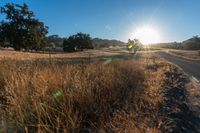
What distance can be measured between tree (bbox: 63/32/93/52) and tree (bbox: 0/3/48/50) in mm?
30099

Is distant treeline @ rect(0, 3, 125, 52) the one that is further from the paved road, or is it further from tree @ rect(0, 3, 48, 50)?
the paved road

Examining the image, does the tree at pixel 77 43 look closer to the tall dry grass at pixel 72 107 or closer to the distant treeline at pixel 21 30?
the distant treeline at pixel 21 30

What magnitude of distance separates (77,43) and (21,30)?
3322cm

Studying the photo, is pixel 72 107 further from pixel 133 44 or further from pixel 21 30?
pixel 133 44

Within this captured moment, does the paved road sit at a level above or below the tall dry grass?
below

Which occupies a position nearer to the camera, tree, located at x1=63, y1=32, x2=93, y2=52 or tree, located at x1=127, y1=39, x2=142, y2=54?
tree, located at x1=127, y1=39, x2=142, y2=54

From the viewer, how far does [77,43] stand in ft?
231

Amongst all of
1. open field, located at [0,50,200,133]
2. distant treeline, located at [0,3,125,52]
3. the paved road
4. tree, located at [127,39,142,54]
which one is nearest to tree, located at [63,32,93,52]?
tree, located at [127,39,142,54]

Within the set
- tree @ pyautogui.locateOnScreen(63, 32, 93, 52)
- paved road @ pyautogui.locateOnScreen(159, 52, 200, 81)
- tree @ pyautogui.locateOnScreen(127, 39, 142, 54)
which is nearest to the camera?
paved road @ pyautogui.locateOnScreen(159, 52, 200, 81)

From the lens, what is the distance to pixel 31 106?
10.5 feet

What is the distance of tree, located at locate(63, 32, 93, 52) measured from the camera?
70.4 m

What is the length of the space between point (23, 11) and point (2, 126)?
40.3m

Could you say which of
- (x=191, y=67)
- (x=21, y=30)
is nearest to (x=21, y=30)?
(x=21, y=30)

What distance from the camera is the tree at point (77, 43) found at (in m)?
70.4
